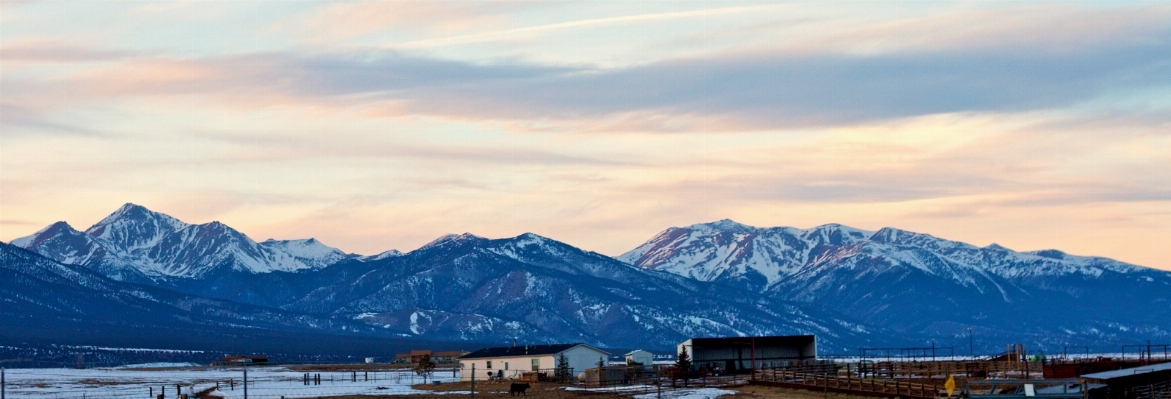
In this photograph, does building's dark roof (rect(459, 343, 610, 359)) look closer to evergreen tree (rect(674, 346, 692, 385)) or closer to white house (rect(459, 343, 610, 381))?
white house (rect(459, 343, 610, 381))

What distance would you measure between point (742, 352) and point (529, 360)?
19.9 metres

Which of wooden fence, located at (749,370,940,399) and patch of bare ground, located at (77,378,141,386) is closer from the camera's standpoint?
wooden fence, located at (749,370,940,399)

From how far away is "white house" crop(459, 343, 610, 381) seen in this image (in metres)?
134

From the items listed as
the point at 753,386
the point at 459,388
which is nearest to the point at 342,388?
the point at 459,388

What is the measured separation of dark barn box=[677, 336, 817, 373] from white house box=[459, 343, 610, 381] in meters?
8.59

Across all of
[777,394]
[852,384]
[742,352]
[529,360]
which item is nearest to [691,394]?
[777,394]

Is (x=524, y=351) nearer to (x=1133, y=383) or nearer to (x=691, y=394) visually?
(x=691, y=394)

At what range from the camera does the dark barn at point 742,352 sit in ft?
452

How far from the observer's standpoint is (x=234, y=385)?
116438 mm

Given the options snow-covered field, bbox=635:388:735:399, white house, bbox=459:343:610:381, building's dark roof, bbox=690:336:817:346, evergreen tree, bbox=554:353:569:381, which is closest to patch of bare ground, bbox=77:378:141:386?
white house, bbox=459:343:610:381

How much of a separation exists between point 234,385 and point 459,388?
18.2 metres

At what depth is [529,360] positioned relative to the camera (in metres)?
135

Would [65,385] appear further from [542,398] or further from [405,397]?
[542,398]

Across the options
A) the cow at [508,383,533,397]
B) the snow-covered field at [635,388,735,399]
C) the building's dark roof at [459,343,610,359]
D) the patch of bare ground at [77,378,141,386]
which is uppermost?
the building's dark roof at [459,343,610,359]
